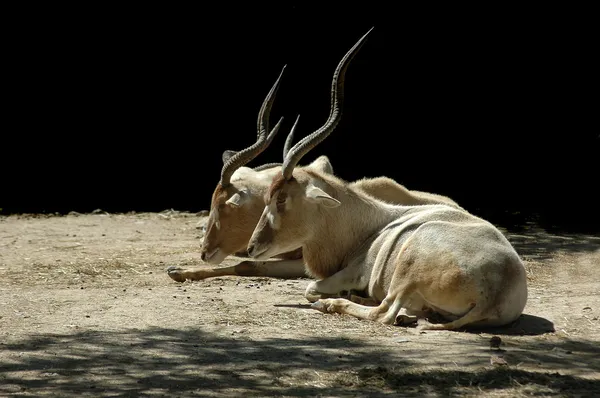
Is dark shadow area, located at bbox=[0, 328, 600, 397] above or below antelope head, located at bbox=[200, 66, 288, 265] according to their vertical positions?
below

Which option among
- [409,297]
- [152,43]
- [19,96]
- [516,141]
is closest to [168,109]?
[152,43]

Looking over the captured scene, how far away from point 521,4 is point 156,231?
6056mm

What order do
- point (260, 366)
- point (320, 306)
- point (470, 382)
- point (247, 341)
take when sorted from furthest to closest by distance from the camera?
point (320, 306)
point (247, 341)
point (260, 366)
point (470, 382)

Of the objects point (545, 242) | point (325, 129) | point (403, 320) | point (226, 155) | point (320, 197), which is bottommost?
point (545, 242)

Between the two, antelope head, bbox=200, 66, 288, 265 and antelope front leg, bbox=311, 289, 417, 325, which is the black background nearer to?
antelope head, bbox=200, 66, 288, 265

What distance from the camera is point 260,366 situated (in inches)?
197

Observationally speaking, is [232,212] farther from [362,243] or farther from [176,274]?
[362,243]

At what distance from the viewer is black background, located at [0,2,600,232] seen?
13844mm

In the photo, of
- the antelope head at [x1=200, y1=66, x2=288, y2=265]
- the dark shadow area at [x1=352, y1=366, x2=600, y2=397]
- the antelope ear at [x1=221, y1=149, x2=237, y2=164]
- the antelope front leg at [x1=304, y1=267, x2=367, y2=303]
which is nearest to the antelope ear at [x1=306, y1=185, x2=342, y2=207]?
the antelope front leg at [x1=304, y1=267, x2=367, y2=303]

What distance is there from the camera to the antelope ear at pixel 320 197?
22.8ft

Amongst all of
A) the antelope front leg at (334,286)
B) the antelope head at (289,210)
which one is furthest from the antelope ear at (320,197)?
the antelope front leg at (334,286)

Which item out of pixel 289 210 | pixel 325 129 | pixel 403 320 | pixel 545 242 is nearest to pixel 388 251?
pixel 403 320

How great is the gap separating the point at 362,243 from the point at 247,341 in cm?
174

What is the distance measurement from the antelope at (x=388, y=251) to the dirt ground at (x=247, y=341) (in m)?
0.19
